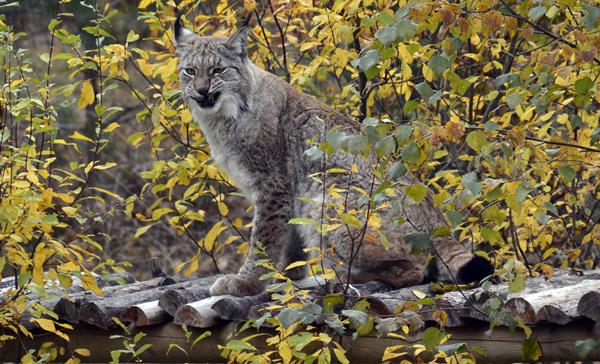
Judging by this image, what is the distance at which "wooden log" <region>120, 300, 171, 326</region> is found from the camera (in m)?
5.12

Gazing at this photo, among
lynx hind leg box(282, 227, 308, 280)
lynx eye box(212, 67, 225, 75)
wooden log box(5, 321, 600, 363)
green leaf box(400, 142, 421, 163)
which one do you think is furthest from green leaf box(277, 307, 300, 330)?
lynx eye box(212, 67, 225, 75)

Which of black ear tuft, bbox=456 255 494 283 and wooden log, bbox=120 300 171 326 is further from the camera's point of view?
wooden log, bbox=120 300 171 326

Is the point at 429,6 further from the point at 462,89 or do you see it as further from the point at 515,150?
the point at 515,150

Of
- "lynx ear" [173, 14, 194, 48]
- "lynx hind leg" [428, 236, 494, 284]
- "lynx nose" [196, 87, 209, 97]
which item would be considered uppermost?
"lynx ear" [173, 14, 194, 48]

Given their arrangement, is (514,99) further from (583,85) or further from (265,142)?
(265,142)

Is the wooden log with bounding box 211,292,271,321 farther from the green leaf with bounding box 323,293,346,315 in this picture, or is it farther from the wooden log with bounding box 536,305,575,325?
the wooden log with bounding box 536,305,575,325

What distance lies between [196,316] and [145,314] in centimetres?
34

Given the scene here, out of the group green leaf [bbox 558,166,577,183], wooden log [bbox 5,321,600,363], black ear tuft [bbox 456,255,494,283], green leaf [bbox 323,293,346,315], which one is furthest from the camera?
black ear tuft [bbox 456,255,494,283]

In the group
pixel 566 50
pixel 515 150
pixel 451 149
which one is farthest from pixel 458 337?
pixel 451 149

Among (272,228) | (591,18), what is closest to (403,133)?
(591,18)

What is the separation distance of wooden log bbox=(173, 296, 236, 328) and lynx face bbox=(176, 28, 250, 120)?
1.63m

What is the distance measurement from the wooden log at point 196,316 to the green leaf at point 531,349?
5.13 ft

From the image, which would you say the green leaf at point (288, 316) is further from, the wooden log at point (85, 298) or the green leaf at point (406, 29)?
the wooden log at point (85, 298)

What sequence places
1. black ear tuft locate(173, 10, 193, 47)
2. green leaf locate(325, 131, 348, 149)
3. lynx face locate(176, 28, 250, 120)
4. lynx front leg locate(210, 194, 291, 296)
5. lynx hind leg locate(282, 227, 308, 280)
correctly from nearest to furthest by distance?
1. green leaf locate(325, 131, 348, 149)
2. lynx front leg locate(210, 194, 291, 296)
3. lynx hind leg locate(282, 227, 308, 280)
4. lynx face locate(176, 28, 250, 120)
5. black ear tuft locate(173, 10, 193, 47)
